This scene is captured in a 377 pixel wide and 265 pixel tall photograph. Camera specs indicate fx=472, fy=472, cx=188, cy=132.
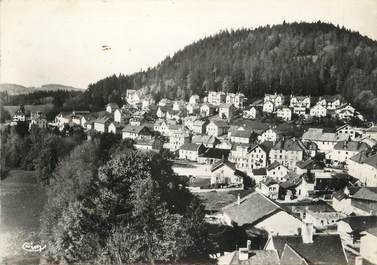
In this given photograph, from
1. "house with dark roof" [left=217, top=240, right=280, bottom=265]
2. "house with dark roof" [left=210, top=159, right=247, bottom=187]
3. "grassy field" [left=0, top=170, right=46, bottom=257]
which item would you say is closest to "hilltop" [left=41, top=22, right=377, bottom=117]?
"house with dark roof" [left=210, top=159, right=247, bottom=187]

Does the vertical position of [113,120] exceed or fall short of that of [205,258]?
it exceeds it

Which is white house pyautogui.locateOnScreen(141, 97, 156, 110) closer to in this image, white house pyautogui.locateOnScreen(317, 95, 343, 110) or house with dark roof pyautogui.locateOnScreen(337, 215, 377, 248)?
white house pyautogui.locateOnScreen(317, 95, 343, 110)

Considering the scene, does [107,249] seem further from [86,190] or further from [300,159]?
[300,159]

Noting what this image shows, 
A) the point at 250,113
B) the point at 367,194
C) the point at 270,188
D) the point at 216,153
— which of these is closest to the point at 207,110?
the point at 250,113

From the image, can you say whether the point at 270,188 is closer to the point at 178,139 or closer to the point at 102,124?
the point at 178,139

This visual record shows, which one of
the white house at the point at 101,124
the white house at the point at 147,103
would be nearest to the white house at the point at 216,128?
the white house at the point at 147,103

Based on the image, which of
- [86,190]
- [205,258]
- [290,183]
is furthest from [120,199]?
[290,183]
